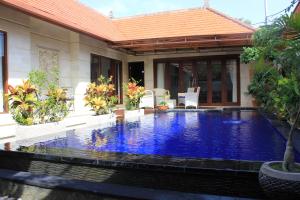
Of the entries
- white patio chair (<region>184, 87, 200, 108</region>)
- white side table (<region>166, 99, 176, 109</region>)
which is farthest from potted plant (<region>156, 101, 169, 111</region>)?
white patio chair (<region>184, 87, 200, 108</region>)

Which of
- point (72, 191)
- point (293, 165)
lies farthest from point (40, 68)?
point (293, 165)

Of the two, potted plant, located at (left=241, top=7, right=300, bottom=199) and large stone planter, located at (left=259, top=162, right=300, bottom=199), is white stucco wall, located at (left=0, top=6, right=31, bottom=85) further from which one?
large stone planter, located at (left=259, top=162, right=300, bottom=199)

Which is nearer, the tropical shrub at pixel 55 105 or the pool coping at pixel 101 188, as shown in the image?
the pool coping at pixel 101 188

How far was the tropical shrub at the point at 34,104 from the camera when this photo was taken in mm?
7695

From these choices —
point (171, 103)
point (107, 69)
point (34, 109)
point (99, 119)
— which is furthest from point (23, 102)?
point (171, 103)

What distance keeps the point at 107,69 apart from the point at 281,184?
14.1 meters

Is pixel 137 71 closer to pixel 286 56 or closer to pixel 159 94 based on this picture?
pixel 159 94

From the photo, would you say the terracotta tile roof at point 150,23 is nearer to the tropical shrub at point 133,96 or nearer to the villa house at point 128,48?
the villa house at point 128,48

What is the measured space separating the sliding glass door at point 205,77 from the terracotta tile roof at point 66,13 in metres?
3.24

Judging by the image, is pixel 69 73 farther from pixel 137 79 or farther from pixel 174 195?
pixel 174 195

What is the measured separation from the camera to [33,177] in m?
4.17

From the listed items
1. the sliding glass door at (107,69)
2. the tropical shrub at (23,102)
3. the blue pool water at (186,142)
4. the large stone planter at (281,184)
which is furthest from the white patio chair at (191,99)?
the large stone planter at (281,184)

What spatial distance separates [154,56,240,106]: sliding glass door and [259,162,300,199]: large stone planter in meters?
14.7

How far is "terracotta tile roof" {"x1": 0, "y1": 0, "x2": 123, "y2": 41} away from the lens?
9.71 meters
